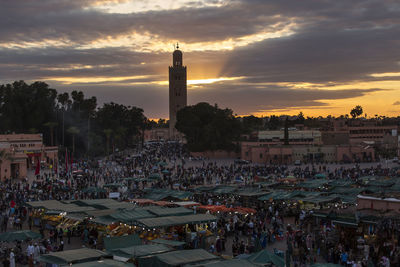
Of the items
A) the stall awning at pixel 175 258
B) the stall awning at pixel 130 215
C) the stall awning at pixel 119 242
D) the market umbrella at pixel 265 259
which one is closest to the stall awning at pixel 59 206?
the stall awning at pixel 130 215

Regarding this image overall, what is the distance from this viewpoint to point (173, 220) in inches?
755

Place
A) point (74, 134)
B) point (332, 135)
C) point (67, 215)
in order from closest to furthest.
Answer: point (67, 215), point (74, 134), point (332, 135)

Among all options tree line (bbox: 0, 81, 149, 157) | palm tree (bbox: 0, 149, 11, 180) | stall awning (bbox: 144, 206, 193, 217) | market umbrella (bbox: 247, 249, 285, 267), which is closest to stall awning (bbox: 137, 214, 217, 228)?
stall awning (bbox: 144, 206, 193, 217)

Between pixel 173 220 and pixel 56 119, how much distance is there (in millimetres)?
57465

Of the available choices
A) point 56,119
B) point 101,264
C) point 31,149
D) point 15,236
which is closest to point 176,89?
point 56,119

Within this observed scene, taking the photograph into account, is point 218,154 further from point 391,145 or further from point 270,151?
point 391,145

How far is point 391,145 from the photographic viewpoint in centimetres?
7738

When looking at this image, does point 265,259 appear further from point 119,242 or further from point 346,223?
point 346,223

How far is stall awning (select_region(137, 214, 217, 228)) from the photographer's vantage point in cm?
1848

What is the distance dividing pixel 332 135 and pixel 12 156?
53286mm

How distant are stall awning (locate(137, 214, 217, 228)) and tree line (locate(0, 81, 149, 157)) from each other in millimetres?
49972

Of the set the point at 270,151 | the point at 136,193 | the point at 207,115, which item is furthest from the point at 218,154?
the point at 136,193

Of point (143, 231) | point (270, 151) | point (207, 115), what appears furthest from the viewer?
point (207, 115)

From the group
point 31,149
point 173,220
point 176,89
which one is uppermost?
point 176,89
